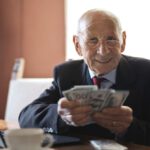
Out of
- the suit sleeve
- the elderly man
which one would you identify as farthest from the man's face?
the suit sleeve

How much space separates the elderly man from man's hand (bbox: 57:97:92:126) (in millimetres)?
11

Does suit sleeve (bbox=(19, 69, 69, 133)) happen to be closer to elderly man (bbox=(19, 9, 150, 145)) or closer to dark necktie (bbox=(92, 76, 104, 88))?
elderly man (bbox=(19, 9, 150, 145))

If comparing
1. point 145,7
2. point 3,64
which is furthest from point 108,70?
point 3,64

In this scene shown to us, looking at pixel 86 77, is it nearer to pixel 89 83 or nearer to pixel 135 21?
pixel 89 83

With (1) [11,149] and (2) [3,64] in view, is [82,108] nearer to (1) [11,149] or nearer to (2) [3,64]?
(1) [11,149]

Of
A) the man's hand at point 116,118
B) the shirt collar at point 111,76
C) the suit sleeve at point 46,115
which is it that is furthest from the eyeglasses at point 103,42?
the man's hand at point 116,118

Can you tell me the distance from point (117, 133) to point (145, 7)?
1.48 metres

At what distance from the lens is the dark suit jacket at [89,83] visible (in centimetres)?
146

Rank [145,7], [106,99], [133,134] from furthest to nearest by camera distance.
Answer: [145,7] < [133,134] < [106,99]

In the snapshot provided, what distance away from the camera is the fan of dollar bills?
119 centimetres

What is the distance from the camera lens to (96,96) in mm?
1210

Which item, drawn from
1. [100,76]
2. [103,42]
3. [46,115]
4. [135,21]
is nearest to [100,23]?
[103,42]

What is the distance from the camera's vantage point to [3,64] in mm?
3602

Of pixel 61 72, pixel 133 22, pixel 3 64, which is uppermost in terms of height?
pixel 133 22
